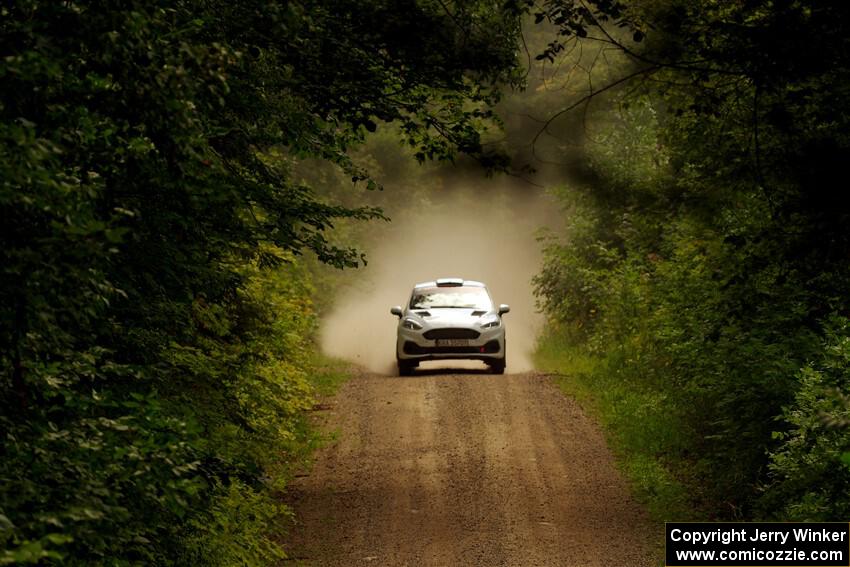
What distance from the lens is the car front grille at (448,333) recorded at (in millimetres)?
22156

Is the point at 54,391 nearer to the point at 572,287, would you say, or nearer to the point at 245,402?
the point at 245,402

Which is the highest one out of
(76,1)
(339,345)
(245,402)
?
(339,345)

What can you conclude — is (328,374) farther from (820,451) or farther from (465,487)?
(820,451)

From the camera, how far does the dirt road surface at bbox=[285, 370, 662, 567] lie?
11773 millimetres

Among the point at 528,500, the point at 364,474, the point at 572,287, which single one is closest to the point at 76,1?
the point at 528,500

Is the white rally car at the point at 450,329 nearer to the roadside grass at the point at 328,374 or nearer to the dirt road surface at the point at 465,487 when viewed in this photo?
the dirt road surface at the point at 465,487

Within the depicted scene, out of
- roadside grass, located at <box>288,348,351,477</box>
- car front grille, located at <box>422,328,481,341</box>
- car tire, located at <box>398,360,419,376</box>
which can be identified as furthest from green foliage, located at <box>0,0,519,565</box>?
car tire, located at <box>398,360,419,376</box>

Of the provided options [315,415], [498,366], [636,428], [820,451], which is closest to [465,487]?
[636,428]

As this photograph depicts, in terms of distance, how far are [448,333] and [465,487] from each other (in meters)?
7.93

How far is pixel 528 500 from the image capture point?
13.8 metres

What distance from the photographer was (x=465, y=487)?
1446cm

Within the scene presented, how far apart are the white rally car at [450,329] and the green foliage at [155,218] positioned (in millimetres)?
9338

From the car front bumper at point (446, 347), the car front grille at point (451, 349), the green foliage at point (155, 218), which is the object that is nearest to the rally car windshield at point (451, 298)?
the car front bumper at point (446, 347)

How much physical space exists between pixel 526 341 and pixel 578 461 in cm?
1736
